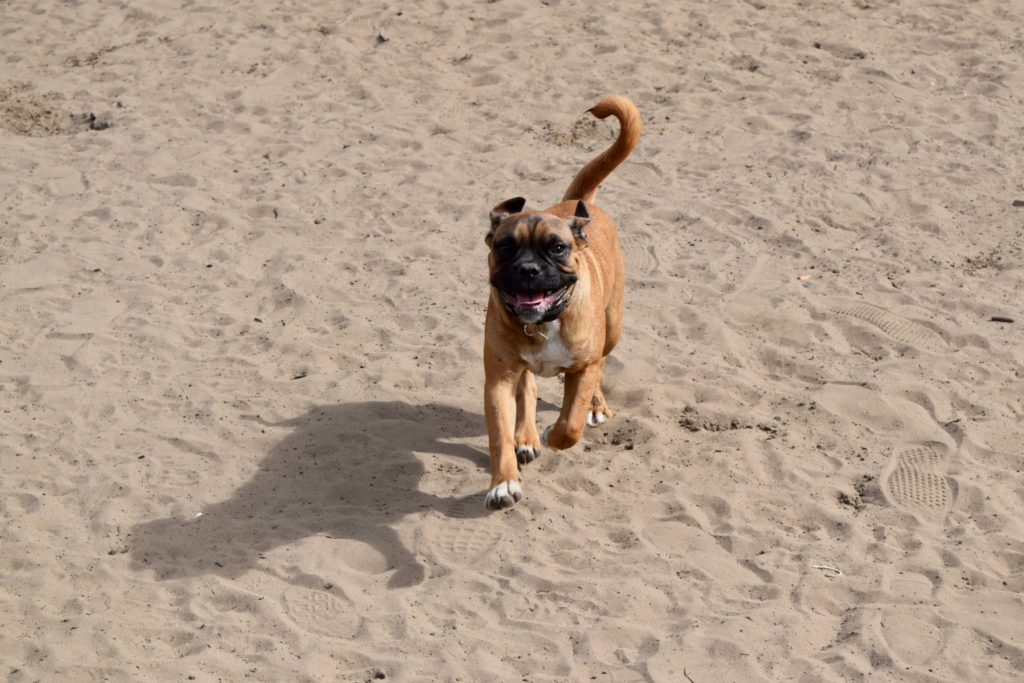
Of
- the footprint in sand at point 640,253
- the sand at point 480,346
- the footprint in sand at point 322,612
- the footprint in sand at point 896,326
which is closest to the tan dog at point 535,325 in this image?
the sand at point 480,346

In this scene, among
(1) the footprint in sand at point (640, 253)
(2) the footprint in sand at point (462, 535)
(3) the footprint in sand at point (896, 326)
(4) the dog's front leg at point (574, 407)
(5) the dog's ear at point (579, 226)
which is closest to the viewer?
(2) the footprint in sand at point (462, 535)

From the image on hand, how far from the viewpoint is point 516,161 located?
33.9 feet

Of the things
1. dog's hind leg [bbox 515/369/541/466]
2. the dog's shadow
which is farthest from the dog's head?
the dog's shadow

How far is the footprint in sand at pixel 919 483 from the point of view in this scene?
627cm

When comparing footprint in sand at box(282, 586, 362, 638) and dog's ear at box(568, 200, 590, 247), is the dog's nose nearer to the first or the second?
dog's ear at box(568, 200, 590, 247)

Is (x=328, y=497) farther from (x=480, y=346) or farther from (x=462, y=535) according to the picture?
(x=480, y=346)

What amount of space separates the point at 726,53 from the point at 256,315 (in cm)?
538

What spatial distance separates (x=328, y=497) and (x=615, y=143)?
2.52 meters

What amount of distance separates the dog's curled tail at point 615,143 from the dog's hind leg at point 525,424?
4.26ft

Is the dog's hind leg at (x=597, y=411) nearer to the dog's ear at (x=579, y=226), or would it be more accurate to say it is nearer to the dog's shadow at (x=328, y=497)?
the dog's shadow at (x=328, y=497)

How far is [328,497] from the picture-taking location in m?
6.70

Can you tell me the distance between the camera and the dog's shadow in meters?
6.27

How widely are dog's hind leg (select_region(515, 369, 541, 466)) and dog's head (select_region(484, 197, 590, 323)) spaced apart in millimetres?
→ 803

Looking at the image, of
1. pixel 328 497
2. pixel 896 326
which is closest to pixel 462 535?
pixel 328 497
